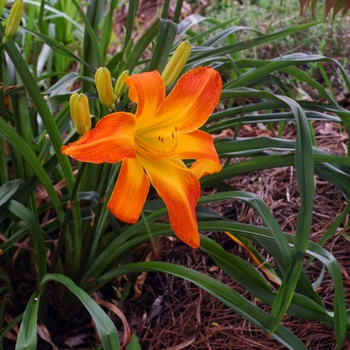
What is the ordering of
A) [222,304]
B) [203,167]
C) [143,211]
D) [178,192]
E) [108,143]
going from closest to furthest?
[108,143]
[178,192]
[203,167]
[143,211]
[222,304]

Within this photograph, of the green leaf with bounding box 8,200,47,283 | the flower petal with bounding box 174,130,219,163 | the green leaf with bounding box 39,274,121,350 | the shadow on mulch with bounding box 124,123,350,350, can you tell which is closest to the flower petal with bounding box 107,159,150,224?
the flower petal with bounding box 174,130,219,163

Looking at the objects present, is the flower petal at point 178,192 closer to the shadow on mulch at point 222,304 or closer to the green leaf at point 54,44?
the green leaf at point 54,44

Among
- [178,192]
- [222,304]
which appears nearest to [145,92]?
[178,192]

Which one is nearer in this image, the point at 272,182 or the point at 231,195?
the point at 231,195

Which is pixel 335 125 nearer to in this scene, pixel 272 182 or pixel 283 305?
pixel 272 182

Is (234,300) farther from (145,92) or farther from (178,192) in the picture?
(145,92)

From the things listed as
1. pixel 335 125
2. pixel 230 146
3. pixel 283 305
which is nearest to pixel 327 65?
pixel 335 125

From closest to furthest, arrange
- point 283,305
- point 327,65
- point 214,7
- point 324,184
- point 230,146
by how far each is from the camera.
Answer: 1. point 283,305
2. point 230,146
3. point 324,184
4. point 327,65
5. point 214,7
